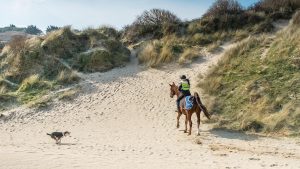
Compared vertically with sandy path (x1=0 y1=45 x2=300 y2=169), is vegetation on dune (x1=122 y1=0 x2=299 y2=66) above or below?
above

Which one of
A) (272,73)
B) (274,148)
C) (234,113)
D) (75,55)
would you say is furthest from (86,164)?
(75,55)

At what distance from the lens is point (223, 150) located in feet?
49.1

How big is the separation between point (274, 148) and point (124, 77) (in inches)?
488

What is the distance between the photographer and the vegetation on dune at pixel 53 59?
1011 inches

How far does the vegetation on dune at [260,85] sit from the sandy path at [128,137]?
120 cm

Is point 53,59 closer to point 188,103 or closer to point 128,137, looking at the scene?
point 128,137

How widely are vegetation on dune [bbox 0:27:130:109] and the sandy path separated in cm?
117

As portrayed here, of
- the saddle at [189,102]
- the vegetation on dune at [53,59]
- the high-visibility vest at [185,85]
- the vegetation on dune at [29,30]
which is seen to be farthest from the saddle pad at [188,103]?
the vegetation on dune at [29,30]

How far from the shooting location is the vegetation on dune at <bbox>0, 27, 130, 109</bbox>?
2569 cm

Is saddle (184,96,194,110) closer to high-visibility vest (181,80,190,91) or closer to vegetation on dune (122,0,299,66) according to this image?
high-visibility vest (181,80,190,91)

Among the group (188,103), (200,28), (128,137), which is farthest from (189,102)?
(200,28)

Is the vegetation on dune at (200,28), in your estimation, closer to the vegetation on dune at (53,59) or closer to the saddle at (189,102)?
the vegetation on dune at (53,59)

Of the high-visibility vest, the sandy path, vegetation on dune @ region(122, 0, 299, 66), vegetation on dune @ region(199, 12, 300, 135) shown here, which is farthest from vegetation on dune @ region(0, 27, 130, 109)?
the high-visibility vest

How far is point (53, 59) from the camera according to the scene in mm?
27984
